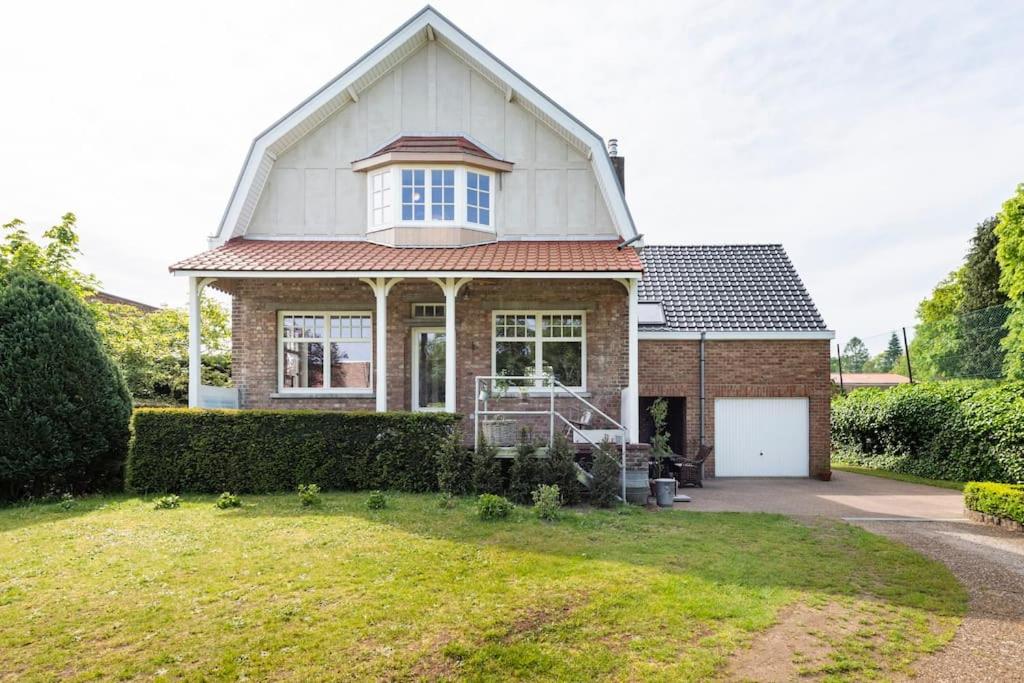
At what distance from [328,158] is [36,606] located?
1079cm

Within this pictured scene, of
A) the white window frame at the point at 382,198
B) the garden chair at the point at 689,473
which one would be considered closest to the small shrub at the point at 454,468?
the garden chair at the point at 689,473

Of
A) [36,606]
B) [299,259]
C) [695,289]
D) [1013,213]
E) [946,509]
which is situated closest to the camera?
[36,606]

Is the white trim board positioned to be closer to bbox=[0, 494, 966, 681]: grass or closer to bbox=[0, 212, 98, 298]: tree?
bbox=[0, 494, 966, 681]: grass

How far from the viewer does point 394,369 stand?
13992 millimetres

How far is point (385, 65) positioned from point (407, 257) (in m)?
4.63

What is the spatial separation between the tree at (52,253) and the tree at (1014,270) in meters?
25.7

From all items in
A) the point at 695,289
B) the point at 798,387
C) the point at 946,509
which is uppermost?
the point at 695,289

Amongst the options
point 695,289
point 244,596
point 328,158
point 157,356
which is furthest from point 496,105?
point 157,356

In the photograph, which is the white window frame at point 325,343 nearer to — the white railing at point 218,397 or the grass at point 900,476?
the white railing at point 218,397

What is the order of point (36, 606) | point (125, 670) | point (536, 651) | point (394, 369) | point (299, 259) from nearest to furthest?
point (125, 670), point (536, 651), point (36, 606), point (299, 259), point (394, 369)

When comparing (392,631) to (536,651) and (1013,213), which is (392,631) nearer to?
(536,651)

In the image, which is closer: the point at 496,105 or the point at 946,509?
the point at 946,509

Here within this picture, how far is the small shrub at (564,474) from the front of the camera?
10.3m

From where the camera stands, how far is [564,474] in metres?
10.4
